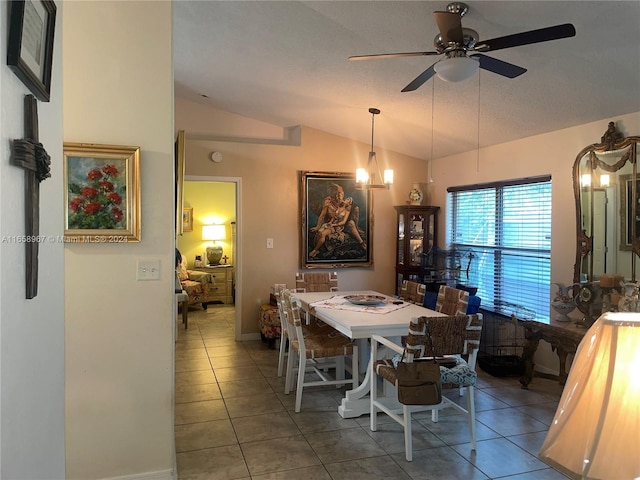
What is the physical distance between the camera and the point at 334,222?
6000mm

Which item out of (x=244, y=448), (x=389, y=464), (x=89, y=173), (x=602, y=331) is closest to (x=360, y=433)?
(x=389, y=464)

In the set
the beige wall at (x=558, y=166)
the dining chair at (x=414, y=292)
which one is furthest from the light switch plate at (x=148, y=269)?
the beige wall at (x=558, y=166)

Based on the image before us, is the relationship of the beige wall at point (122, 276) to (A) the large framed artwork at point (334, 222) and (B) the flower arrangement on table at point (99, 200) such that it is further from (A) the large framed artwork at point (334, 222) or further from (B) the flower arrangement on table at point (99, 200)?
(A) the large framed artwork at point (334, 222)

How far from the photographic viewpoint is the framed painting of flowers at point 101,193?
2381mm

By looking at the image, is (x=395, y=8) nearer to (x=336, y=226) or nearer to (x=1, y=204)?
(x=1, y=204)

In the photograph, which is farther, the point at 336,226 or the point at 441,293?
the point at 336,226

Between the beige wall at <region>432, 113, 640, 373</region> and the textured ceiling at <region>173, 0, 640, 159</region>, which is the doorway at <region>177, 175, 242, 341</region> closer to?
the textured ceiling at <region>173, 0, 640, 159</region>

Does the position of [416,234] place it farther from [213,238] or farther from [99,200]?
[99,200]

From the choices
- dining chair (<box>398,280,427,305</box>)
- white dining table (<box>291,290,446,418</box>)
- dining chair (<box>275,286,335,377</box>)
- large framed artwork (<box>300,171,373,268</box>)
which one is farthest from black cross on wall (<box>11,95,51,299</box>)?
large framed artwork (<box>300,171,373,268</box>)

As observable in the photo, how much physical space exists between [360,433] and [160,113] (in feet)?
7.92

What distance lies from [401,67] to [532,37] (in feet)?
4.90

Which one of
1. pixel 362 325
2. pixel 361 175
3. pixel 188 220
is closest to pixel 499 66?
pixel 362 325

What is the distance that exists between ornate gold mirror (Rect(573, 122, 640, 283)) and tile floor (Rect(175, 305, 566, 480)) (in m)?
1.18

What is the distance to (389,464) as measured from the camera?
2809 millimetres
